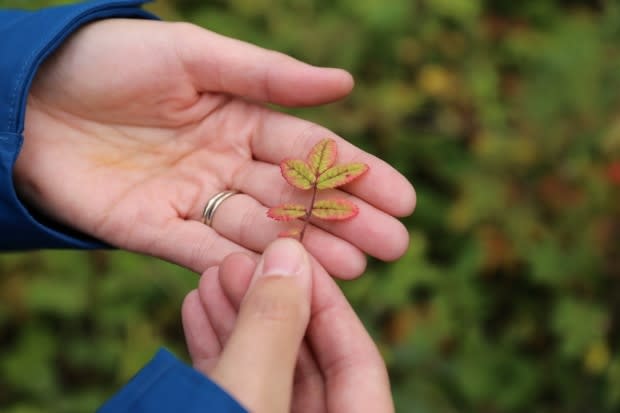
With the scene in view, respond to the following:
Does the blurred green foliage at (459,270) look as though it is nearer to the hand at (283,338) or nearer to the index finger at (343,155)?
the index finger at (343,155)

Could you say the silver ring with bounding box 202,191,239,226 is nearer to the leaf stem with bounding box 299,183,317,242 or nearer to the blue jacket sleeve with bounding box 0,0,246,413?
the leaf stem with bounding box 299,183,317,242

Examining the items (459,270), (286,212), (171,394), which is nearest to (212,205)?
(286,212)

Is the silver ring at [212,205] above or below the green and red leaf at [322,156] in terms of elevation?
below

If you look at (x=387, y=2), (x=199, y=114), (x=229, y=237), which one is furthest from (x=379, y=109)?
(x=229, y=237)

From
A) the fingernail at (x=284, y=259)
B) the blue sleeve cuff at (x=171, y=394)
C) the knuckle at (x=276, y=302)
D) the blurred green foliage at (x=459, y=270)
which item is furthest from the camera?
the blurred green foliage at (x=459, y=270)

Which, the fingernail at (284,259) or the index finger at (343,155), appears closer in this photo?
the fingernail at (284,259)

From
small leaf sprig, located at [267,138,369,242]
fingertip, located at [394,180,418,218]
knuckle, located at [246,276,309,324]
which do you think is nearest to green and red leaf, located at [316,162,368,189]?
small leaf sprig, located at [267,138,369,242]

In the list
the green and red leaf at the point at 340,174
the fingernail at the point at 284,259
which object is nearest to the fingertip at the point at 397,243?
the green and red leaf at the point at 340,174
